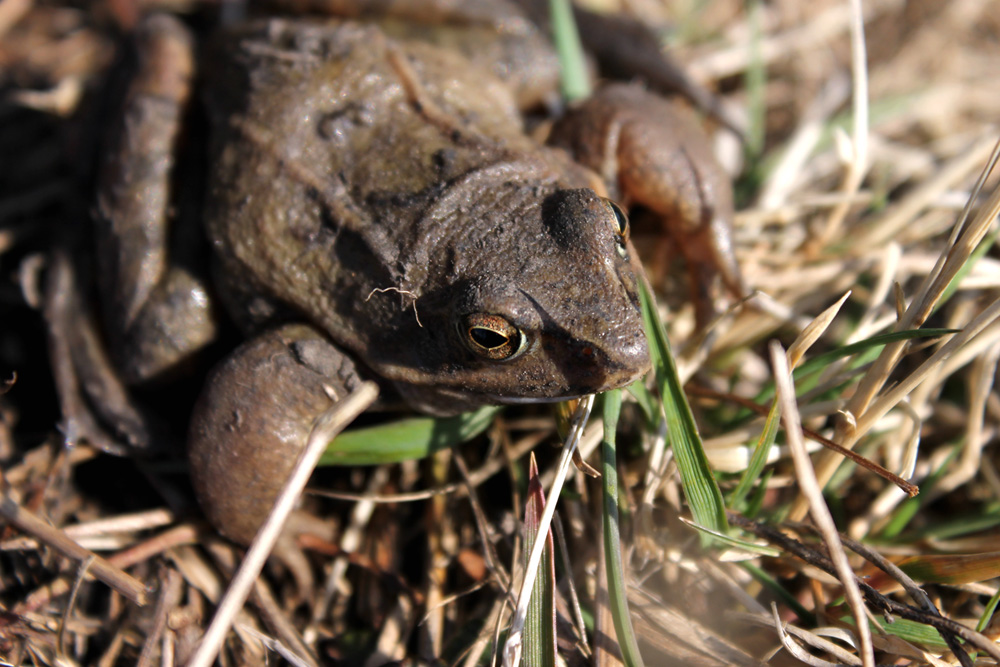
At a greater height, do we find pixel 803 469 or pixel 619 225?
pixel 619 225

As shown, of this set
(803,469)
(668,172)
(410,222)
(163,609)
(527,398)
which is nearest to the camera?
(803,469)

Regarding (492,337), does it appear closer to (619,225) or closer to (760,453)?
(619,225)

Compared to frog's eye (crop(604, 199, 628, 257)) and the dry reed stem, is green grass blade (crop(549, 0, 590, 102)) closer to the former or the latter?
frog's eye (crop(604, 199, 628, 257))

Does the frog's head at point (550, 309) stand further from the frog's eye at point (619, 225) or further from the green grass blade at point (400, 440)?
the green grass blade at point (400, 440)

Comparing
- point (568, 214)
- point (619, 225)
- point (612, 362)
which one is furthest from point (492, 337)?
point (619, 225)

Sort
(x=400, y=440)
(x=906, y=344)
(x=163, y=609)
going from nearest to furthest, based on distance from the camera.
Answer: (x=906, y=344)
(x=163, y=609)
(x=400, y=440)

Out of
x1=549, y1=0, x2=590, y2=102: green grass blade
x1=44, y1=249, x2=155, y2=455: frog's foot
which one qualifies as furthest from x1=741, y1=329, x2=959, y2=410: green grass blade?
x1=44, y1=249, x2=155, y2=455: frog's foot

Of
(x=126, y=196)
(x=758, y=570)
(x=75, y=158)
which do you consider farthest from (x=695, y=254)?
(x=75, y=158)
